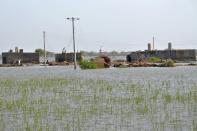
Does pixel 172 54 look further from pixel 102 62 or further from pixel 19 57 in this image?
pixel 102 62

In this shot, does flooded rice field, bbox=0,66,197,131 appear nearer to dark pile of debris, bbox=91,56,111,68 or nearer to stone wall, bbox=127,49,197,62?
dark pile of debris, bbox=91,56,111,68

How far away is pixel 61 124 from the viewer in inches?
722

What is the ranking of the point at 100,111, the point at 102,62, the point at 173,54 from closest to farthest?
the point at 100,111 < the point at 102,62 < the point at 173,54

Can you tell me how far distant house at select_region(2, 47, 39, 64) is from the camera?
116812 mm

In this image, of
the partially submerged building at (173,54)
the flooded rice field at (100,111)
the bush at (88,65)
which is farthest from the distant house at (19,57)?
the flooded rice field at (100,111)

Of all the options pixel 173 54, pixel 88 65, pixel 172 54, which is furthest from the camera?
pixel 172 54

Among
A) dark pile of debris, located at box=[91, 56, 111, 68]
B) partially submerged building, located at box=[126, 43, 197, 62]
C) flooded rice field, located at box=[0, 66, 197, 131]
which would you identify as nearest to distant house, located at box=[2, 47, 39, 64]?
partially submerged building, located at box=[126, 43, 197, 62]

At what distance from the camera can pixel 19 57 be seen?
386 ft

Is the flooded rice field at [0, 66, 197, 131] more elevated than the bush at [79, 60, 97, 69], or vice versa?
the bush at [79, 60, 97, 69]

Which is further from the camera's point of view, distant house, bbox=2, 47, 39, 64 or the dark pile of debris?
distant house, bbox=2, 47, 39, 64

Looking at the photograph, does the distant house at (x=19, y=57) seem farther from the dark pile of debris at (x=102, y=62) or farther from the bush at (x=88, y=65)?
the bush at (x=88, y=65)

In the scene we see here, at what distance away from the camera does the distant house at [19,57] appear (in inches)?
4599

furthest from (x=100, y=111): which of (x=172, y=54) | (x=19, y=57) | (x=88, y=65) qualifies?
(x=19, y=57)

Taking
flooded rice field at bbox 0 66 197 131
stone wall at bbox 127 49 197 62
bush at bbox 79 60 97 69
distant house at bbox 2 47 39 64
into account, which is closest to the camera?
flooded rice field at bbox 0 66 197 131
